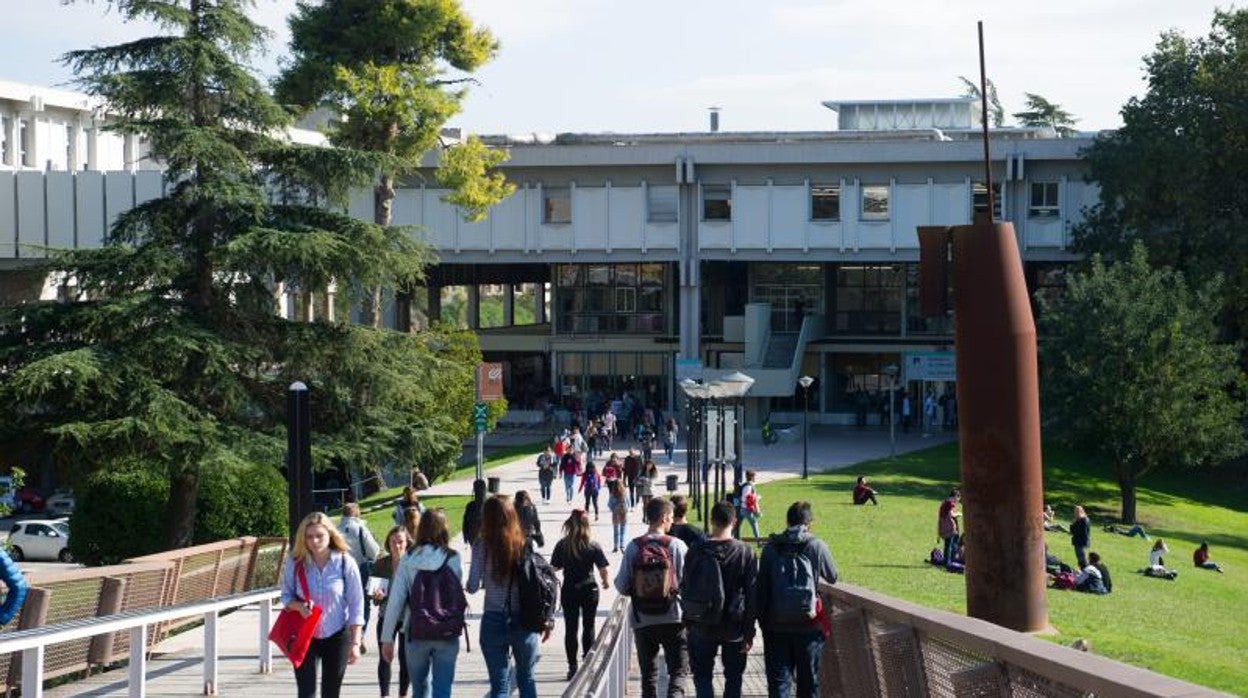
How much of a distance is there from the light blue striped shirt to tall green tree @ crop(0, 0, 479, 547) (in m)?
18.5

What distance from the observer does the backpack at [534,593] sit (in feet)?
36.6

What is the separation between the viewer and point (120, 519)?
108ft

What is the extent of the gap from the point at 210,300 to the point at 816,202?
1351 inches

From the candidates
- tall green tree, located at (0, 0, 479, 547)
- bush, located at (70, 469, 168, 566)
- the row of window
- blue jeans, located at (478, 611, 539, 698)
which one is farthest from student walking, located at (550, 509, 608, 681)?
the row of window

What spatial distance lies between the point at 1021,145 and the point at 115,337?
39.3m

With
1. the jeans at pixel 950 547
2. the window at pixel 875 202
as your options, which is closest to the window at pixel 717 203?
the window at pixel 875 202

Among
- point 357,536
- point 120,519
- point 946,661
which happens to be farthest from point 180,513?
point 946,661

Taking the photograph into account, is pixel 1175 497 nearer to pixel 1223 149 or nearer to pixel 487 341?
pixel 1223 149

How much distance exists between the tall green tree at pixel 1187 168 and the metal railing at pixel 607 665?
1816 inches

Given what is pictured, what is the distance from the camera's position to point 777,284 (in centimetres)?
Answer: 6994

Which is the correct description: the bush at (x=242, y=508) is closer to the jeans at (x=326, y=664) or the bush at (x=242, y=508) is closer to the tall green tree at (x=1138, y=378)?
the jeans at (x=326, y=664)

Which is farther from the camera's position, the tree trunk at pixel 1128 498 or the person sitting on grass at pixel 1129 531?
the tree trunk at pixel 1128 498

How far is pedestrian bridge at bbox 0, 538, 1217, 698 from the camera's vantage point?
6.67 m

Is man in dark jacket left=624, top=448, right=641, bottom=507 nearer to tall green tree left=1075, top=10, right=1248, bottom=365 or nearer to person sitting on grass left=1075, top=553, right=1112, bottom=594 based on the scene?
person sitting on grass left=1075, top=553, right=1112, bottom=594
